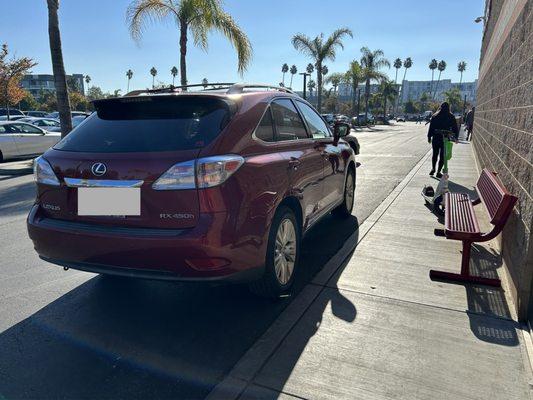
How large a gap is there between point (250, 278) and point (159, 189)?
3.04 feet

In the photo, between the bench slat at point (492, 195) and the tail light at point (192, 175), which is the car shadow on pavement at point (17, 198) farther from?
the bench slat at point (492, 195)

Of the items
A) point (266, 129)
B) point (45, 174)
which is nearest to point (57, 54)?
point (45, 174)

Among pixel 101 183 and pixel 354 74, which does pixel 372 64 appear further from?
pixel 101 183

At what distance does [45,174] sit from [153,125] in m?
0.96

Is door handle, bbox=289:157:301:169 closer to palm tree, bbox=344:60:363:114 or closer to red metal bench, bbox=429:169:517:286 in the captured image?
red metal bench, bbox=429:169:517:286

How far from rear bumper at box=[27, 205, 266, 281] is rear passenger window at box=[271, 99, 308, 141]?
45.8 inches

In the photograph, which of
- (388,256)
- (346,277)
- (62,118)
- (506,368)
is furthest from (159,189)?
(62,118)

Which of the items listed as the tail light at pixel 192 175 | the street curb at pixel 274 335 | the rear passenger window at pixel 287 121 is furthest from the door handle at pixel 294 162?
the street curb at pixel 274 335

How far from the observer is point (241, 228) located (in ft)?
9.63

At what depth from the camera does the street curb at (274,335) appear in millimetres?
2498

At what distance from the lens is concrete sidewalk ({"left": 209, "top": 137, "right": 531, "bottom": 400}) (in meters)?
2.49

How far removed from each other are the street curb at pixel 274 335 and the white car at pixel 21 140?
12812 millimetres

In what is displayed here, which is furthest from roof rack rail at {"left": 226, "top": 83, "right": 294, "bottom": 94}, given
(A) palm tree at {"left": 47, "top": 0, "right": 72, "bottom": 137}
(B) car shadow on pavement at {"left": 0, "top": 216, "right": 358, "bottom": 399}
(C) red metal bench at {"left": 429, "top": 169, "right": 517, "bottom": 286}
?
(A) palm tree at {"left": 47, "top": 0, "right": 72, "bottom": 137}

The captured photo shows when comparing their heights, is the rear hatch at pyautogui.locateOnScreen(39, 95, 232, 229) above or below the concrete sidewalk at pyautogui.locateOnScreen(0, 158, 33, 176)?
above
